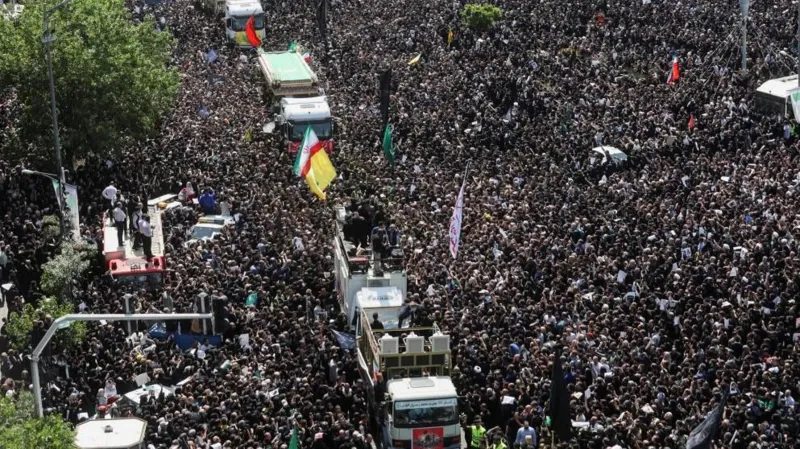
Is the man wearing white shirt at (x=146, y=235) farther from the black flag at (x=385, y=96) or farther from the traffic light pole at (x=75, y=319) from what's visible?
the traffic light pole at (x=75, y=319)

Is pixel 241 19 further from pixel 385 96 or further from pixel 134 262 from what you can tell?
pixel 134 262

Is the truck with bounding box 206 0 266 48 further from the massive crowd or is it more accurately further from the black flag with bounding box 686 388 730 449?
the black flag with bounding box 686 388 730 449

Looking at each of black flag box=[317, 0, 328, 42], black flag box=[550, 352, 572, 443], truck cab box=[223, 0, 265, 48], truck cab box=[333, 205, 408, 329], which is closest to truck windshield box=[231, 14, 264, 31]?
truck cab box=[223, 0, 265, 48]

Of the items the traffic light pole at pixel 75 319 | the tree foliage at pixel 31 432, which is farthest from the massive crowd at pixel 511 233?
the traffic light pole at pixel 75 319

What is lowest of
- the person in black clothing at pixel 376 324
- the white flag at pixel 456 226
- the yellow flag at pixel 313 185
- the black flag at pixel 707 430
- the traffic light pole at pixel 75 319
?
the yellow flag at pixel 313 185

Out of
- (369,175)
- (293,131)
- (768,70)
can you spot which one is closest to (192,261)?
(369,175)

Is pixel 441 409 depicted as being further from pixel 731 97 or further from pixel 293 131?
pixel 731 97
